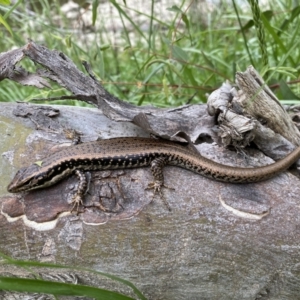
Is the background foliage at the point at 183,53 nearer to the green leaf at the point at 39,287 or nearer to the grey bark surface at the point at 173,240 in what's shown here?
the grey bark surface at the point at 173,240

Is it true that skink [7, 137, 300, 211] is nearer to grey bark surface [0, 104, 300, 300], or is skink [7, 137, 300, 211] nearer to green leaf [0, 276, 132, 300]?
grey bark surface [0, 104, 300, 300]

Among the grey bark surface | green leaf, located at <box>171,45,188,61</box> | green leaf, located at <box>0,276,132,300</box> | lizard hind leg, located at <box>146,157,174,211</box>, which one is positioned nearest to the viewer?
green leaf, located at <box>0,276,132,300</box>

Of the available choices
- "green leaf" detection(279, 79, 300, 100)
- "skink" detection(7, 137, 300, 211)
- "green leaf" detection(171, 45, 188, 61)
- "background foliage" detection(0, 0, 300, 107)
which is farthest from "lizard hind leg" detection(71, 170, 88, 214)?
"green leaf" detection(279, 79, 300, 100)

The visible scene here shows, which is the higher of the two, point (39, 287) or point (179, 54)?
point (179, 54)

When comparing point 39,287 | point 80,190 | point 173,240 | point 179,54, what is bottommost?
point 173,240

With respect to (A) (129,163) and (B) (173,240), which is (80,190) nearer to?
(A) (129,163)

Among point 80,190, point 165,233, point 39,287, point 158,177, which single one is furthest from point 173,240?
point 39,287

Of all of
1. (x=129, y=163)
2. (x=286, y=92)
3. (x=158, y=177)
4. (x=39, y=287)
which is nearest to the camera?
(x=39, y=287)

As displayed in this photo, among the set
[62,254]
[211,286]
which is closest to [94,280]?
[62,254]
